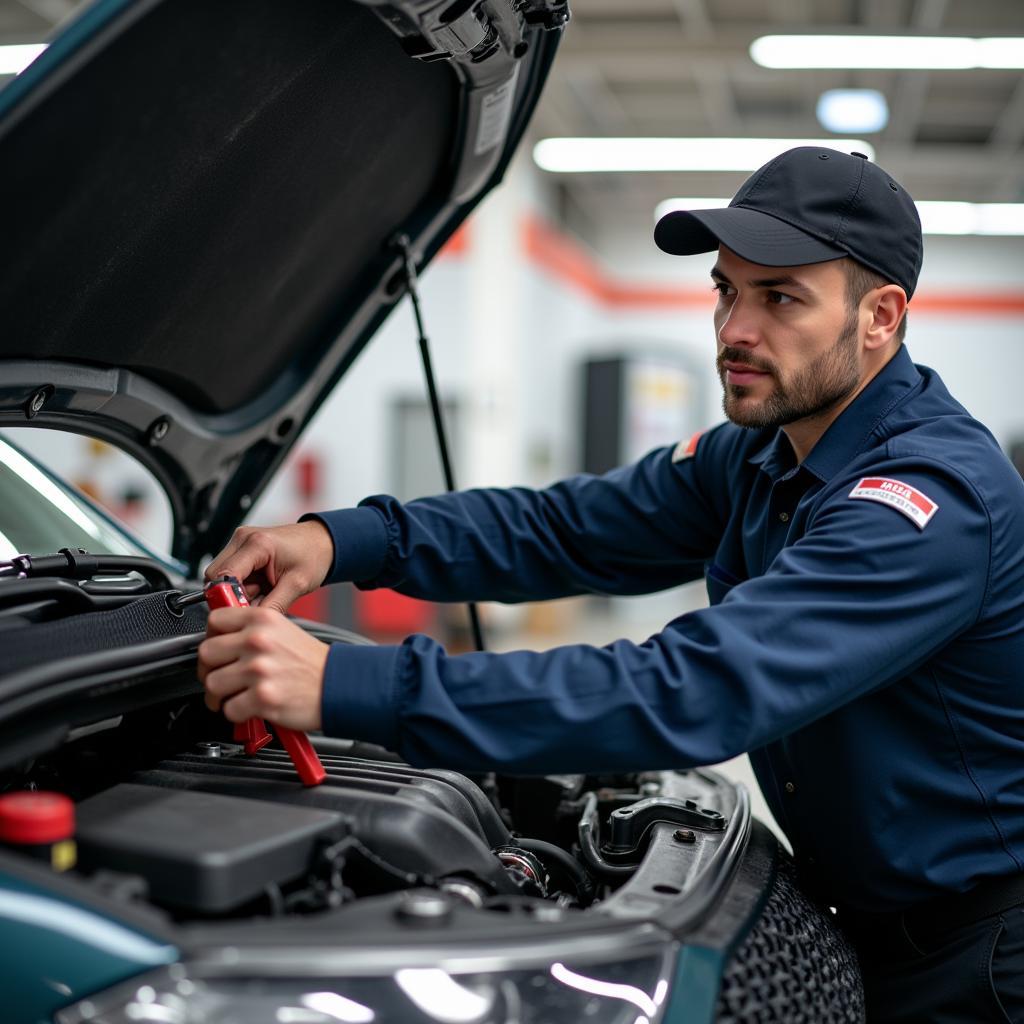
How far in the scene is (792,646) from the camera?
3.84 ft

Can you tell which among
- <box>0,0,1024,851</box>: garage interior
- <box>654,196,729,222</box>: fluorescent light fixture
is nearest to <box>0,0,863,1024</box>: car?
<box>0,0,1024,851</box>: garage interior

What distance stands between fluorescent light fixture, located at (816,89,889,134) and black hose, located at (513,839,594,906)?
7969 millimetres

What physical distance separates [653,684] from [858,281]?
2.12ft

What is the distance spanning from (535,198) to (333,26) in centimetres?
970

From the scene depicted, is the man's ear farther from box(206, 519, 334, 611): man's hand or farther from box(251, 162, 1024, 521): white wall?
box(251, 162, 1024, 521): white wall

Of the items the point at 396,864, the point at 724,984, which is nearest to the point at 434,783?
the point at 396,864

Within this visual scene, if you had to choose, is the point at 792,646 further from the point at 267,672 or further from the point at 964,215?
the point at 964,215

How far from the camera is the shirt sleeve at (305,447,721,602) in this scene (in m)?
1.80

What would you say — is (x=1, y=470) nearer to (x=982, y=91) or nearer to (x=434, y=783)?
(x=434, y=783)

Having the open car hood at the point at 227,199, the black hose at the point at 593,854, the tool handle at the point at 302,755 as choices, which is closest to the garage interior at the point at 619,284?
the open car hood at the point at 227,199

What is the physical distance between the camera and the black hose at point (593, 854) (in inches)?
54.1

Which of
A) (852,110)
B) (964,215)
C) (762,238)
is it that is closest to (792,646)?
(762,238)

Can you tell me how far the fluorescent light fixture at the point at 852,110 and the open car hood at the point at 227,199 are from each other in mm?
7227

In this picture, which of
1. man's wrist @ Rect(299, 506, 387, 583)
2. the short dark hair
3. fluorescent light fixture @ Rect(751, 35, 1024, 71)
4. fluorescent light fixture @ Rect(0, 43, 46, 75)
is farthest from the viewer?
fluorescent light fixture @ Rect(0, 43, 46, 75)
